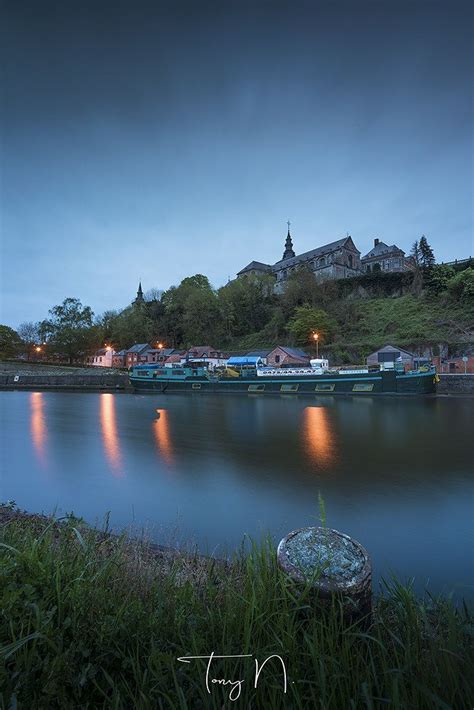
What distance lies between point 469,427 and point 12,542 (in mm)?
19349

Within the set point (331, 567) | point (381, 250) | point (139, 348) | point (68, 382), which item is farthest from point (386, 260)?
point (331, 567)

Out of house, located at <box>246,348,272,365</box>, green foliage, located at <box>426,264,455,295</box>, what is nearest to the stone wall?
house, located at <box>246,348,272,365</box>

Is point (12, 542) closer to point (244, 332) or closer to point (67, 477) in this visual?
point (67, 477)

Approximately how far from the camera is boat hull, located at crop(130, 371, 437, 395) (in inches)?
1312

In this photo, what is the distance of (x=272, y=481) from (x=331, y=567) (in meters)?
7.19

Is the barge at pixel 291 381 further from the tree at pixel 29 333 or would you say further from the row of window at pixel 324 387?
the tree at pixel 29 333

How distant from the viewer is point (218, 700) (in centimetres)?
187

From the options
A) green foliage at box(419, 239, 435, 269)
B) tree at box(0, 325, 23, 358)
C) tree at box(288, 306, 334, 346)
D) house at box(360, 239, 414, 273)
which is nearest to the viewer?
tree at box(288, 306, 334, 346)

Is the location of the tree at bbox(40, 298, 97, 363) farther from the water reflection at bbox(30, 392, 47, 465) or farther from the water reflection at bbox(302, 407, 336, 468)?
the water reflection at bbox(302, 407, 336, 468)

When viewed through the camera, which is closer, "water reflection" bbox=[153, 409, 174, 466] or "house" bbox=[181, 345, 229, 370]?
"water reflection" bbox=[153, 409, 174, 466]

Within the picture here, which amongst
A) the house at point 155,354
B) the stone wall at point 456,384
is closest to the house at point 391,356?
the stone wall at point 456,384

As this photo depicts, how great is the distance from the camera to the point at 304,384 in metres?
38.1

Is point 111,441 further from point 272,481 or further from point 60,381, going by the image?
point 60,381

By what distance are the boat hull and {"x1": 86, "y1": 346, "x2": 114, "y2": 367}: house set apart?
1481 inches
